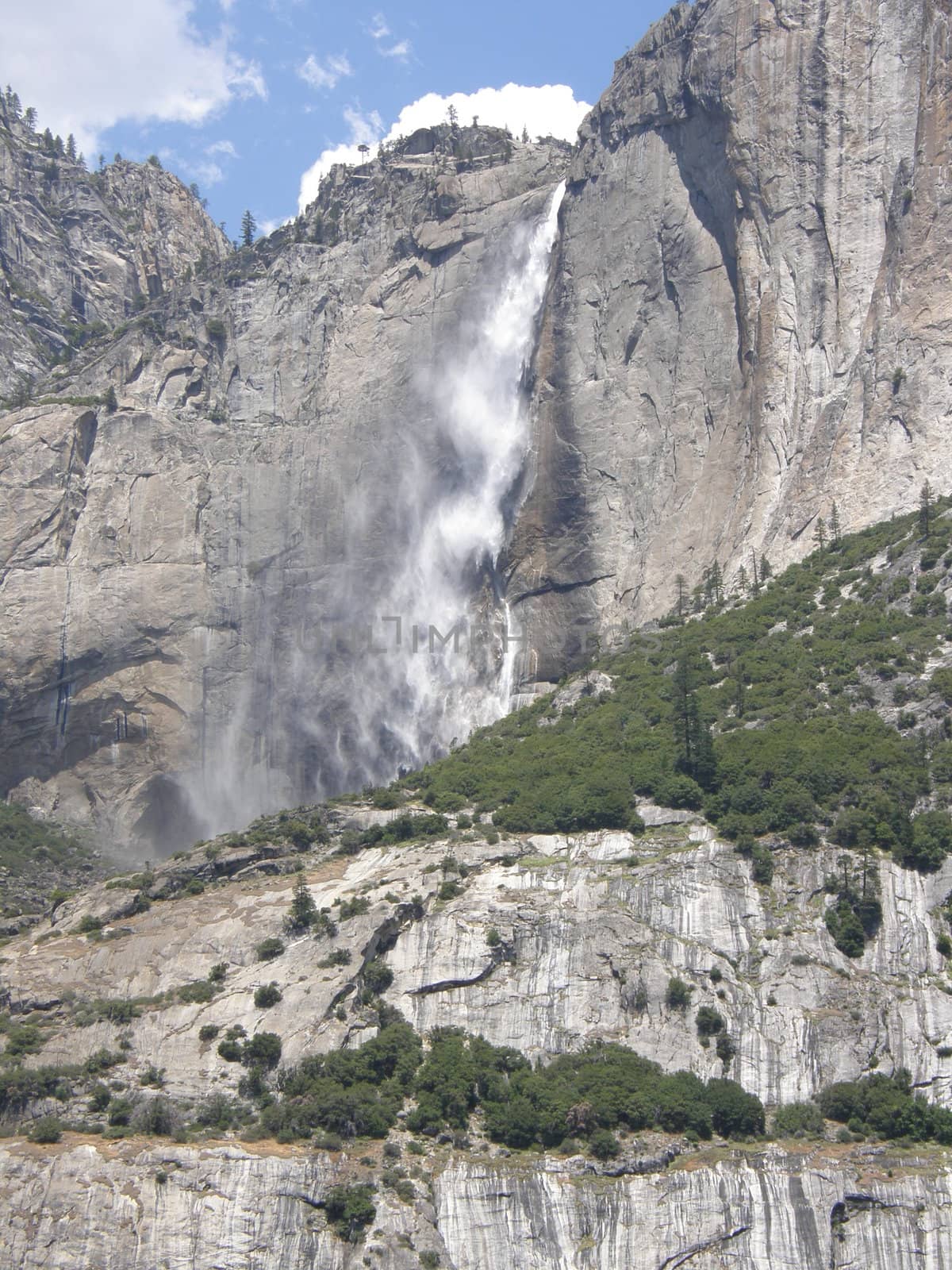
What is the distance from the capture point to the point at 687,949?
6594 centimetres

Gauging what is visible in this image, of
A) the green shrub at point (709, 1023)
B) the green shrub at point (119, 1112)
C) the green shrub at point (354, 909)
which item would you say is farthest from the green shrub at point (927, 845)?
the green shrub at point (119, 1112)

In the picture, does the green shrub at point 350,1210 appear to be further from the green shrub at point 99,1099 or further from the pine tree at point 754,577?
the pine tree at point 754,577

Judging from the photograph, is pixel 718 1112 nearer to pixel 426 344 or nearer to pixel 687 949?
pixel 687 949

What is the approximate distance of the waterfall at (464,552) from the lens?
10562 centimetres

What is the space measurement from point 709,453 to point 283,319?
36.3 metres

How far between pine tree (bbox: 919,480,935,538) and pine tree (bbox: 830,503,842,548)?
13.9 ft

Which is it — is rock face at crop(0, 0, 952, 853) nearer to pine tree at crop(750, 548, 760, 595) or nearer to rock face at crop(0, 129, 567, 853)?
rock face at crop(0, 129, 567, 853)

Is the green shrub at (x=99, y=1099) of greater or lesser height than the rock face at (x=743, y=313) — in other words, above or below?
below

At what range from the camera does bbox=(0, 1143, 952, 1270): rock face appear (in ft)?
184

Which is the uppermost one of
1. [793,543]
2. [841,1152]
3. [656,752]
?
[793,543]

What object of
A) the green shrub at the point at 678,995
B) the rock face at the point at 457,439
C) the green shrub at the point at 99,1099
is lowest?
the green shrub at the point at 99,1099

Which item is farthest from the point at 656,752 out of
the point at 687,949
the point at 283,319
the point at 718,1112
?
the point at 283,319

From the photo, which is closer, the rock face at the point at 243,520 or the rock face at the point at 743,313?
the rock face at the point at 743,313

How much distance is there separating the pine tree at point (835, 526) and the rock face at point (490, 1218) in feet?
126
